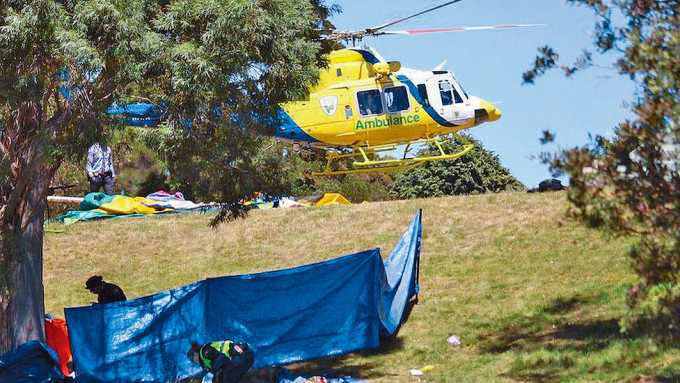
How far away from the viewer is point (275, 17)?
1269 centimetres

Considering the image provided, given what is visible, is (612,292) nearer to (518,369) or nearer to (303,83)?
(518,369)

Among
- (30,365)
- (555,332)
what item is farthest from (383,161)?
(30,365)

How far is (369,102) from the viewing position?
81.3 feet

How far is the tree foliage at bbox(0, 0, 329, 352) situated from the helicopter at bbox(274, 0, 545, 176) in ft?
36.2

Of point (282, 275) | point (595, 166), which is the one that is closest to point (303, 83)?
point (282, 275)

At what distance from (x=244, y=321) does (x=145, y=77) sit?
4.15 m

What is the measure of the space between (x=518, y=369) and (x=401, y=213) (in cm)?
931

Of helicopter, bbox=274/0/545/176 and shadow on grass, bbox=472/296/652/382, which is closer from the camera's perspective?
shadow on grass, bbox=472/296/652/382

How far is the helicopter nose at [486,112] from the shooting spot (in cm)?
2562

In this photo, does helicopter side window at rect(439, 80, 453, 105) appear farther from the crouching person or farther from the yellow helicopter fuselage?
the crouching person

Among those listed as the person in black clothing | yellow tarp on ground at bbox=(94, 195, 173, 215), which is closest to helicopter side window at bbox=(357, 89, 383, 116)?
yellow tarp on ground at bbox=(94, 195, 173, 215)

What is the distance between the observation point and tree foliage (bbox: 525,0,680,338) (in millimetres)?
6723

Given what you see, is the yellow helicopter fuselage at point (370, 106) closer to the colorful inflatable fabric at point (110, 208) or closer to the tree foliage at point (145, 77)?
the colorful inflatable fabric at point (110, 208)

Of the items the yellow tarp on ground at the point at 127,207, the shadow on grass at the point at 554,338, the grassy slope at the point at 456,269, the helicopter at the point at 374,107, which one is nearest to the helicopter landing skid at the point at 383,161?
the helicopter at the point at 374,107
